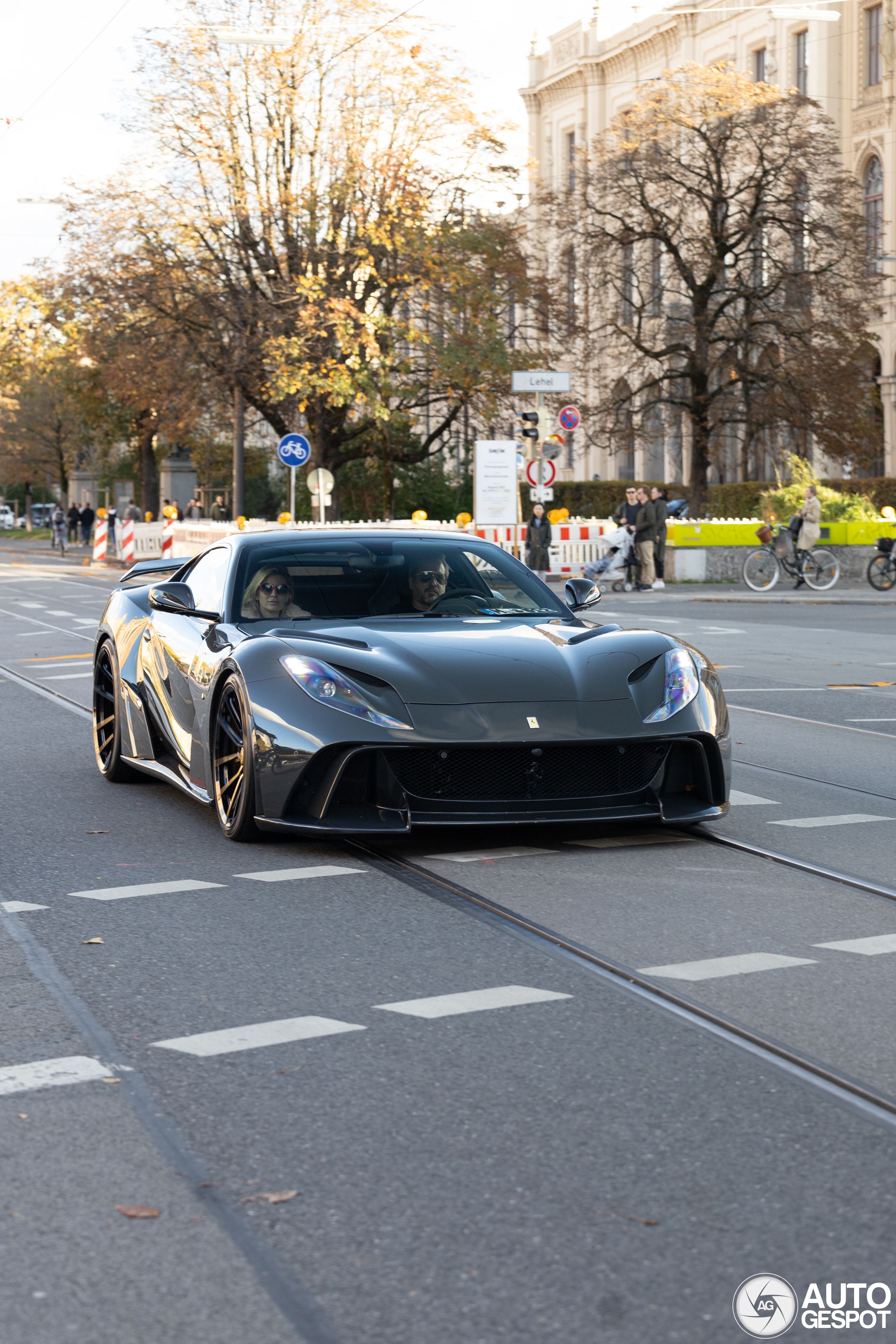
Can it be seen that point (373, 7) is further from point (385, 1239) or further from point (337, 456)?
point (385, 1239)

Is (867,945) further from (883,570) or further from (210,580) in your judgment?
(883,570)

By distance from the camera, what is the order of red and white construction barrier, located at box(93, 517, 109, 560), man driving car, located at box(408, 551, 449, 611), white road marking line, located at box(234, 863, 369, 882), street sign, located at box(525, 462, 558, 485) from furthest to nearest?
red and white construction barrier, located at box(93, 517, 109, 560)
street sign, located at box(525, 462, 558, 485)
man driving car, located at box(408, 551, 449, 611)
white road marking line, located at box(234, 863, 369, 882)

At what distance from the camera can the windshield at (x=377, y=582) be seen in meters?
7.92

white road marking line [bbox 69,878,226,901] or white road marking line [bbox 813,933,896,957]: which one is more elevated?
white road marking line [bbox 69,878,226,901]

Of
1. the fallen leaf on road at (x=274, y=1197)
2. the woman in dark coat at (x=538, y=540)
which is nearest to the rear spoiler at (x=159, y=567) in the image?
the fallen leaf on road at (x=274, y=1197)

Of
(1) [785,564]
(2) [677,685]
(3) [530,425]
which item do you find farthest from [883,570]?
(2) [677,685]

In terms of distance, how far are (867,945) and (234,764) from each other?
2788 millimetres

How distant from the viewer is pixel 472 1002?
4820 millimetres

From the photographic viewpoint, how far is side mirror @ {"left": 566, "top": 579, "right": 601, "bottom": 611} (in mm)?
8305

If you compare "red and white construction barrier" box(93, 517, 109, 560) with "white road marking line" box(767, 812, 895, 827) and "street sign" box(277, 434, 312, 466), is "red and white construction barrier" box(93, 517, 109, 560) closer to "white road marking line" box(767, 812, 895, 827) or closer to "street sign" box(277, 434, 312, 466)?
"street sign" box(277, 434, 312, 466)

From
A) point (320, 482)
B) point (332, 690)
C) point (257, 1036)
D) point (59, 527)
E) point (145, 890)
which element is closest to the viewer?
point (257, 1036)

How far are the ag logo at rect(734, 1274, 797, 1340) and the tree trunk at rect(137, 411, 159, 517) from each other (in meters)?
61.6

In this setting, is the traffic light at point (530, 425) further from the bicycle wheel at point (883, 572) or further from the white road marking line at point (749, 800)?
the white road marking line at point (749, 800)

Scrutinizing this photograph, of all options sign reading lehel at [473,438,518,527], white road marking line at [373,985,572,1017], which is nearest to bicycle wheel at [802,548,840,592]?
sign reading lehel at [473,438,518,527]
